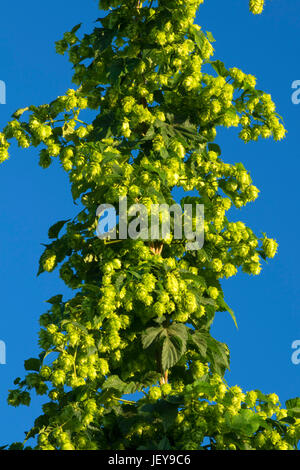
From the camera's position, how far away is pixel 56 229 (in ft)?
27.0

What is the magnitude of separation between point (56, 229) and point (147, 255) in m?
1.46

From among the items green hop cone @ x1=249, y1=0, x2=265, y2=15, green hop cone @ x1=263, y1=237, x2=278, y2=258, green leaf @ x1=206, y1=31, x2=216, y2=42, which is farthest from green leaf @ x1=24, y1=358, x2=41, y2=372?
green hop cone @ x1=249, y1=0, x2=265, y2=15

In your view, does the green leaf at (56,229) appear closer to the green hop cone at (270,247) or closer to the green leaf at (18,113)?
the green leaf at (18,113)

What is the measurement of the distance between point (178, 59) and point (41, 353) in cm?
349

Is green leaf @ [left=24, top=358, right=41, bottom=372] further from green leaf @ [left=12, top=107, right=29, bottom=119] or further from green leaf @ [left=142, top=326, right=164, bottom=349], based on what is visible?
green leaf @ [left=12, top=107, right=29, bottom=119]

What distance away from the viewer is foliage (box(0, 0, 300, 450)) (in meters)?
6.61

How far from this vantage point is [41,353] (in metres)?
7.30

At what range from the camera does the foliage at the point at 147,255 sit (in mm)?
6613

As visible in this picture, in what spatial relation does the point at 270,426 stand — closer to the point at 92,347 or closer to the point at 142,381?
the point at 142,381

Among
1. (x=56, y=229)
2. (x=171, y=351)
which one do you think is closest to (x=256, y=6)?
(x=56, y=229)

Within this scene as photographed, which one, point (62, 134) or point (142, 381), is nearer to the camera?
point (142, 381)

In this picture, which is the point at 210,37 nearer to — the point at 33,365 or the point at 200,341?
the point at 200,341

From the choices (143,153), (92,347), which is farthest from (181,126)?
(92,347)

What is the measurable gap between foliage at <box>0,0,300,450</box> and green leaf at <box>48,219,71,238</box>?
0.06ft
